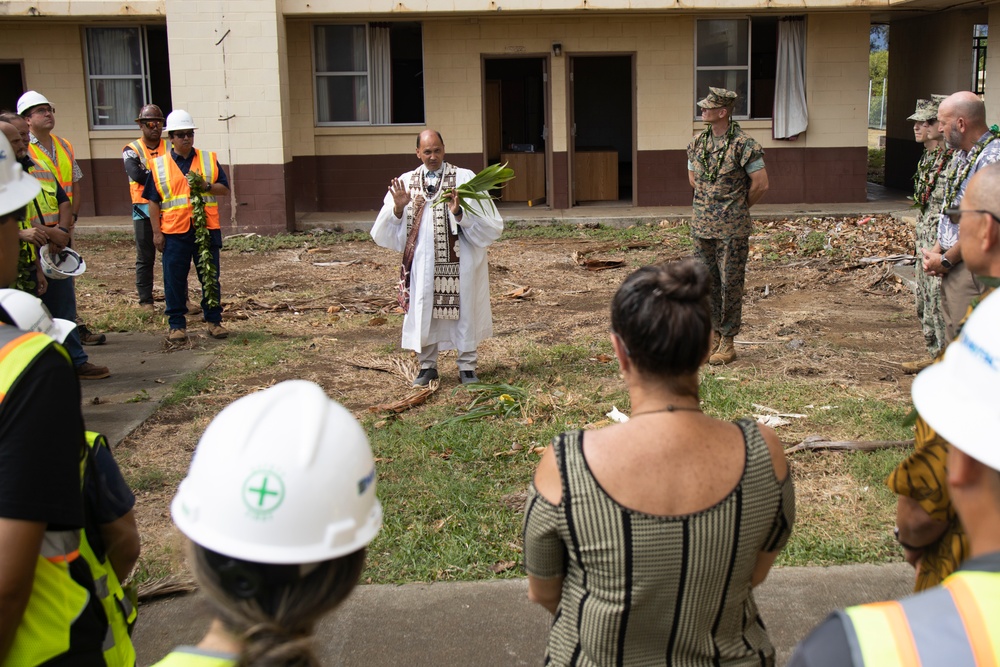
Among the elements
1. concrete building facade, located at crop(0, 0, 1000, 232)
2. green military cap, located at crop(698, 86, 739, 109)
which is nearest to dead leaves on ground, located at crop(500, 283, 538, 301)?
green military cap, located at crop(698, 86, 739, 109)

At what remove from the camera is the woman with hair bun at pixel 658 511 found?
6.96 feet

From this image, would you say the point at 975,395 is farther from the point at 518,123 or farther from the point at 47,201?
the point at 518,123

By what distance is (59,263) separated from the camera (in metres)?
6.91

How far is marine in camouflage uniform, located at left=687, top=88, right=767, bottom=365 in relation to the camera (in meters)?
7.39

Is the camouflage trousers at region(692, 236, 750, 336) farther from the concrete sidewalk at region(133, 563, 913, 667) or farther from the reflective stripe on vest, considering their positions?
the reflective stripe on vest

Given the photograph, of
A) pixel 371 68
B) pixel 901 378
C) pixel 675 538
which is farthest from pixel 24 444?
pixel 371 68

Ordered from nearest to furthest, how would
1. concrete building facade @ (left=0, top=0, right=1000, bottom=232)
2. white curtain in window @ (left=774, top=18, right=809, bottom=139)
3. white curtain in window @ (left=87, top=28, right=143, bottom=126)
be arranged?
concrete building facade @ (left=0, top=0, right=1000, bottom=232), white curtain in window @ (left=774, top=18, right=809, bottom=139), white curtain in window @ (left=87, top=28, right=143, bottom=126)

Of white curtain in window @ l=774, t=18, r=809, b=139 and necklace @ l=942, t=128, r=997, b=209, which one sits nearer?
necklace @ l=942, t=128, r=997, b=209

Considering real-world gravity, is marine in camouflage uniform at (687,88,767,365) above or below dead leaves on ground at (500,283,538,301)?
above

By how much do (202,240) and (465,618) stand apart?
5.52 m

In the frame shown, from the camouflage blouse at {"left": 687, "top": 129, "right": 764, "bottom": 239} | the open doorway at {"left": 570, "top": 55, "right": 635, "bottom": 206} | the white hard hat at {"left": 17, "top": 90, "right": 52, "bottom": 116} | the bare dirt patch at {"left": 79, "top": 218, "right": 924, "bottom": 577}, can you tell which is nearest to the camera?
the bare dirt patch at {"left": 79, "top": 218, "right": 924, "bottom": 577}

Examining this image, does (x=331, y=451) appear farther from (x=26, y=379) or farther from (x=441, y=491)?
(x=441, y=491)

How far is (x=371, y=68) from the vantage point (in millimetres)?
16219

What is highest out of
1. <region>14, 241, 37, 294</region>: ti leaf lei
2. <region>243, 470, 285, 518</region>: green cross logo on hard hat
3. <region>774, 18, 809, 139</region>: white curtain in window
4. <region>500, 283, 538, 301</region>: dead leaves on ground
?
<region>774, 18, 809, 139</region>: white curtain in window
